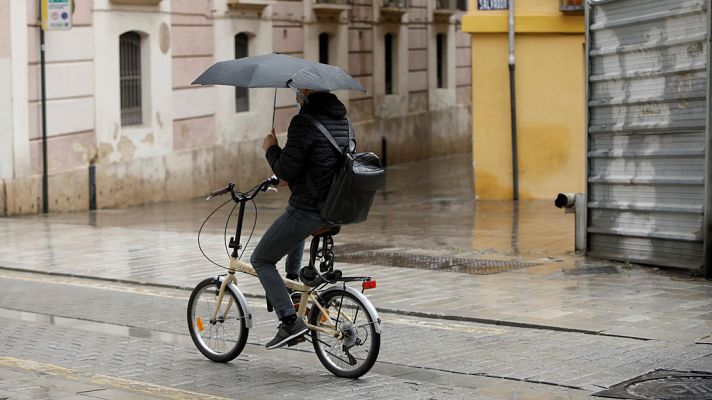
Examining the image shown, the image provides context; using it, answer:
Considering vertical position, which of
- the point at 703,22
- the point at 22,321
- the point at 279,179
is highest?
the point at 703,22

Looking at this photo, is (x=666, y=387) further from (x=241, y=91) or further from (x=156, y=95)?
(x=241, y=91)

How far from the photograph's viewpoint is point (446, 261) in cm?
1337

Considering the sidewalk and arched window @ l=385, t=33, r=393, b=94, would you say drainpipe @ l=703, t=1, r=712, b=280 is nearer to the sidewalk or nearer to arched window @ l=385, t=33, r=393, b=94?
the sidewalk

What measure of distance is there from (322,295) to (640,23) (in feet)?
19.7

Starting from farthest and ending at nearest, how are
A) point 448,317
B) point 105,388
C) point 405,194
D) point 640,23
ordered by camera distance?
point 405,194 → point 640,23 → point 448,317 → point 105,388

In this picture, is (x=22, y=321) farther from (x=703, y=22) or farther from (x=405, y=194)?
(x=405, y=194)

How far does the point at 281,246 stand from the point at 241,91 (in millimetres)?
16764

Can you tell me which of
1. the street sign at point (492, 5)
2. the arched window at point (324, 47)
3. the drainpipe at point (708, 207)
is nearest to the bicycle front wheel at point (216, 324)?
the drainpipe at point (708, 207)

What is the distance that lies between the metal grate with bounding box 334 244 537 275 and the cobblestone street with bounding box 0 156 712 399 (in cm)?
3

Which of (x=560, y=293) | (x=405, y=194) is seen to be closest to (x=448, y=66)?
(x=405, y=194)

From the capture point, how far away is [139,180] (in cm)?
2136

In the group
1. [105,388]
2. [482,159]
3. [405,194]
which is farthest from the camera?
[405,194]

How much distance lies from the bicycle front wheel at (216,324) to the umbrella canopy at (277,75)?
4.37 feet

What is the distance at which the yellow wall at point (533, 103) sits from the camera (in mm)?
20406
